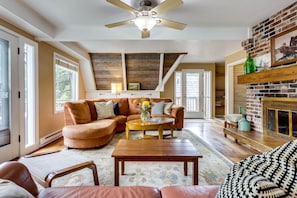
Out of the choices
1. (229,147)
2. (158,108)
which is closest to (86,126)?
(158,108)

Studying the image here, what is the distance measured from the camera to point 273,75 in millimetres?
3049

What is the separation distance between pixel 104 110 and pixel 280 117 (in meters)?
3.80

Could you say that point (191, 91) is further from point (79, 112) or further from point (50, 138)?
point (50, 138)

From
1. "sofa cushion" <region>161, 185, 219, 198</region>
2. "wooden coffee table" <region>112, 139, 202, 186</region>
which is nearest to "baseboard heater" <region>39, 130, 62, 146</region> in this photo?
"wooden coffee table" <region>112, 139, 202, 186</region>

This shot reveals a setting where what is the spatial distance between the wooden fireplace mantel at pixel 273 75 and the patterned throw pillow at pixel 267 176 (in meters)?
2.20

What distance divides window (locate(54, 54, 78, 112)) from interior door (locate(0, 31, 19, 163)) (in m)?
1.55

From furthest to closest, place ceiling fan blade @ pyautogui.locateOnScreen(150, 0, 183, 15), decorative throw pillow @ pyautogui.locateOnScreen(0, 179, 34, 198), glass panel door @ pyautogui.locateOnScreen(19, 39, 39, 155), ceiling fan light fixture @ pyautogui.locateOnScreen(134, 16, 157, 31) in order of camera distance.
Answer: glass panel door @ pyautogui.locateOnScreen(19, 39, 39, 155) → ceiling fan light fixture @ pyautogui.locateOnScreen(134, 16, 157, 31) → ceiling fan blade @ pyautogui.locateOnScreen(150, 0, 183, 15) → decorative throw pillow @ pyautogui.locateOnScreen(0, 179, 34, 198)

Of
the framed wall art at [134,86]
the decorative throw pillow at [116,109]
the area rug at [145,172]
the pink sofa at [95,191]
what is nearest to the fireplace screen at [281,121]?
the area rug at [145,172]

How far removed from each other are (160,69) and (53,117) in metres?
3.63

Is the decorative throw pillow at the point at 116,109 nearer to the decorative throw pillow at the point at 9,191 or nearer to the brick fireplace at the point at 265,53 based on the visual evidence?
the brick fireplace at the point at 265,53

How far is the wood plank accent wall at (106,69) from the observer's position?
6.50 metres

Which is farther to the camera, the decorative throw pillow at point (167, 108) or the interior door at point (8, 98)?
the decorative throw pillow at point (167, 108)

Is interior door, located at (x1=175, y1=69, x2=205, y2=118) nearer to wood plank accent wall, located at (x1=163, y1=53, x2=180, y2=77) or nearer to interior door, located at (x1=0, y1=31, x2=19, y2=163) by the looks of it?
wood plank accent wall, located at (x1=163, y1=53, x2=180, y2=77)

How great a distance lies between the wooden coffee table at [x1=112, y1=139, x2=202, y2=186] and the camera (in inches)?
80.1
